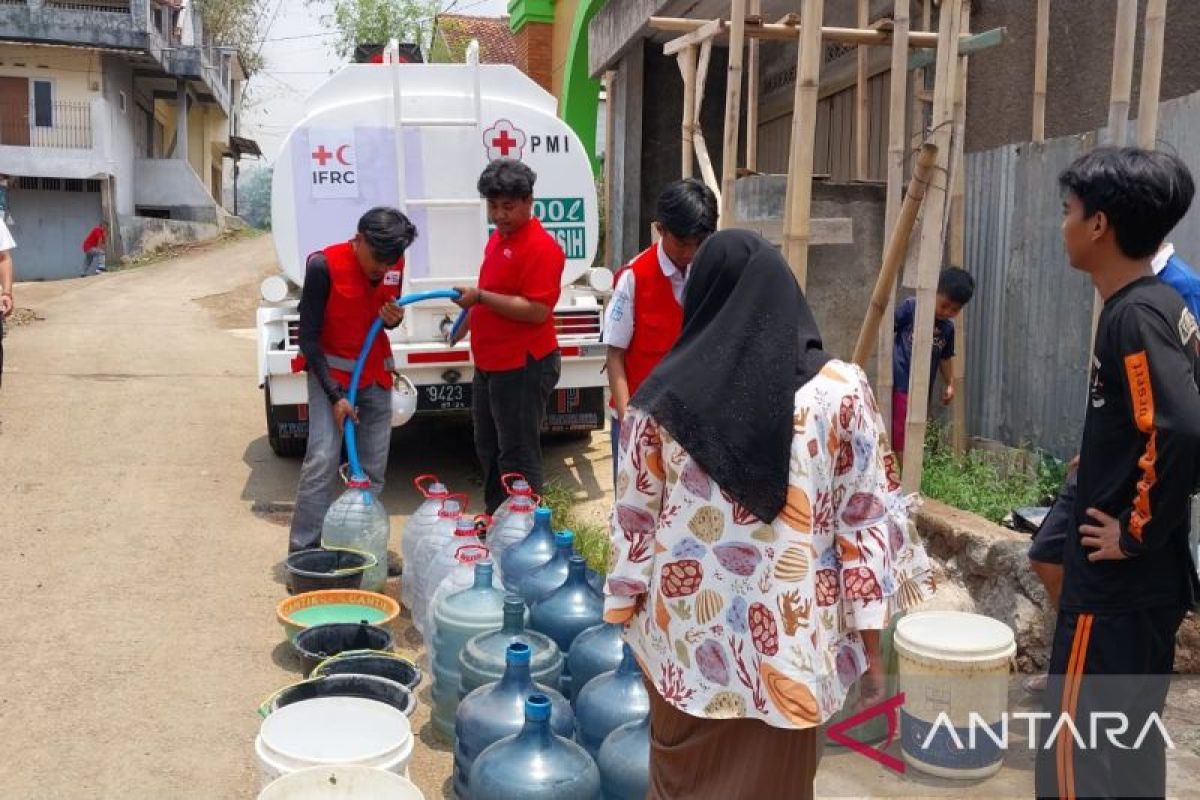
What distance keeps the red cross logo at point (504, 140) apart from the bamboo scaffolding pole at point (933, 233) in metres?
3.30

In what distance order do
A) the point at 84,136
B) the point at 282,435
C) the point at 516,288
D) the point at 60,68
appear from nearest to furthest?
1. the point at 516,288
2. the point at 282,435
3. the point at 60,68
4. the point at 84,136

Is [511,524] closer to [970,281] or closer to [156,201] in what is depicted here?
[970,281]

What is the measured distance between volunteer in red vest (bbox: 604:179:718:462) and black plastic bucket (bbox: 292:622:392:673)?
1.20 m

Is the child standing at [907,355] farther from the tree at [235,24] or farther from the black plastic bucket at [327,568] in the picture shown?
the tree at [235,24]

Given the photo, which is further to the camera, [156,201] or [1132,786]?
[156,201]

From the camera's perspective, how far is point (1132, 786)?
2.42 meters

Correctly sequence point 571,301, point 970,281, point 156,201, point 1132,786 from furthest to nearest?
point 156,201 → point 571,301 → point 970,281 → point 1132,786

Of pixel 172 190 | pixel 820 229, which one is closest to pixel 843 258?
pixel 820 229

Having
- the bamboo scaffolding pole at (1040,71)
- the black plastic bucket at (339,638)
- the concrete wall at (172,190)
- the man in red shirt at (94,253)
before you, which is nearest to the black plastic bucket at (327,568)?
the black plastic bucket at (339,638)

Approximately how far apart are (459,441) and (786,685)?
255 inches

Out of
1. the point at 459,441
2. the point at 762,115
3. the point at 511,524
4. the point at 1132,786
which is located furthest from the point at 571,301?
the point at 1132,786

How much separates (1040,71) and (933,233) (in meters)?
1.58

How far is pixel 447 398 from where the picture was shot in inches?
271

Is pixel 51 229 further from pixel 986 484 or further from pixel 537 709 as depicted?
pixel 537 709
